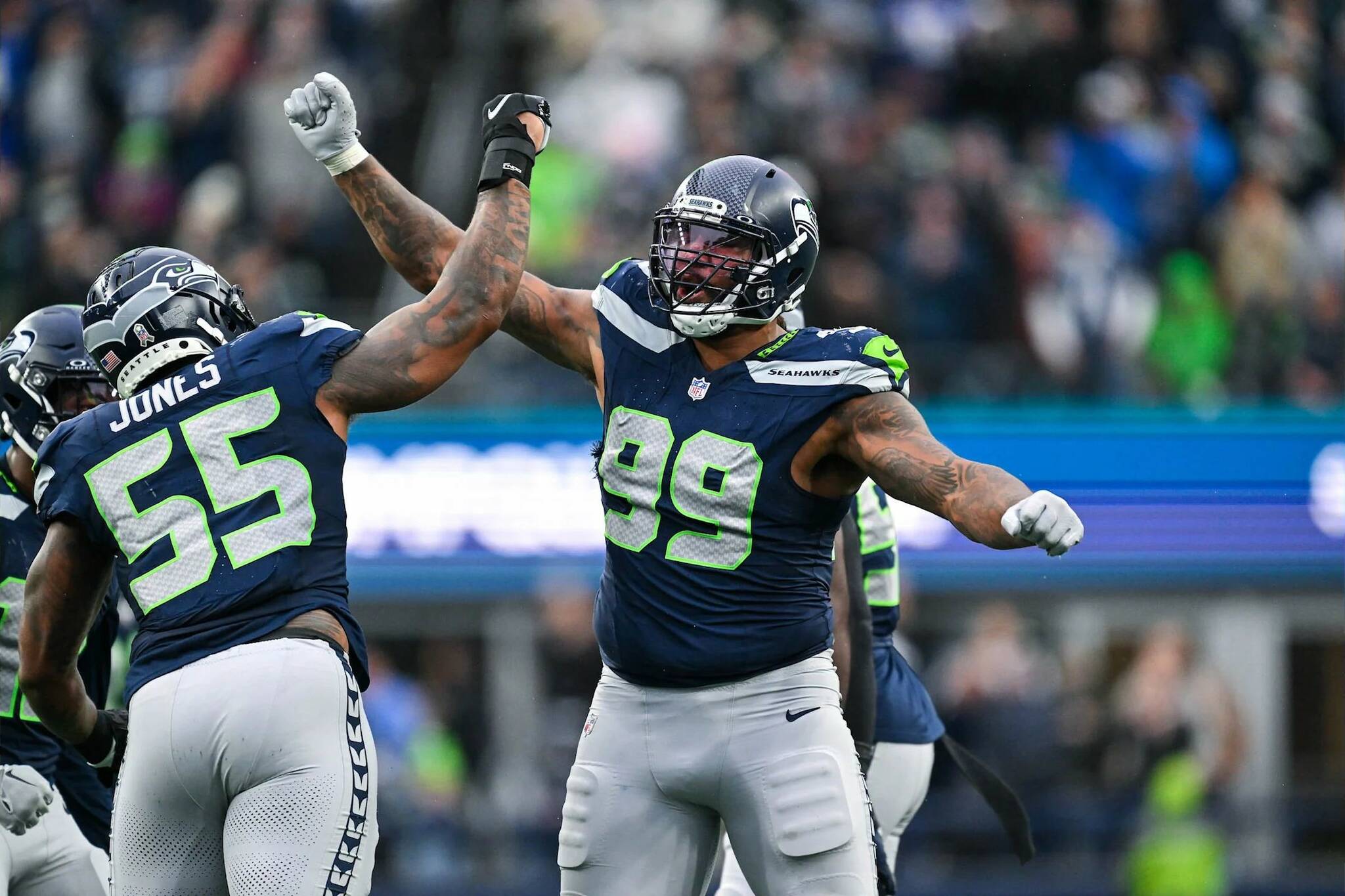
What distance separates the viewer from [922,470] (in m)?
4.66

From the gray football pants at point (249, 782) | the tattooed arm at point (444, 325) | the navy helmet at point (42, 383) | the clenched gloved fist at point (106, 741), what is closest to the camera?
the gray football pants at point (249, 782)

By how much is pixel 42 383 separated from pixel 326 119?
45.7 inches

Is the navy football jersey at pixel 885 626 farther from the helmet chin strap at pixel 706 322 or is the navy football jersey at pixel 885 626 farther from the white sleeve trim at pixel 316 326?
the white sleeve trim at pixel 316 326

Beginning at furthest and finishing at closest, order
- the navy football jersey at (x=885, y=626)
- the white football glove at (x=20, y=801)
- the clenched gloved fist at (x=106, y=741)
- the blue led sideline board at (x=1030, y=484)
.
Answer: the blue led sideline board at (x=1030, y=484) < the navy football jersey at (x=885, y=626) < the clenched gloved fist at (x=106, y=741) < the white football glove at (x=20, y=801)

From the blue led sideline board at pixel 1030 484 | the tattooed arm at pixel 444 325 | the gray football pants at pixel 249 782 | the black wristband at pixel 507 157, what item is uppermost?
the black wristband at pixel 507 157

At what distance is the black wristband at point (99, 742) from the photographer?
5.18m

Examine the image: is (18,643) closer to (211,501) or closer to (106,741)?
(106,741)

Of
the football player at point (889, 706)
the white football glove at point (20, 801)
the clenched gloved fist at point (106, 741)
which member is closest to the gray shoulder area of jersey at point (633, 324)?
the football player at point (889, 706)

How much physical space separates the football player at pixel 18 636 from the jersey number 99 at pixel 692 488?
1515mm

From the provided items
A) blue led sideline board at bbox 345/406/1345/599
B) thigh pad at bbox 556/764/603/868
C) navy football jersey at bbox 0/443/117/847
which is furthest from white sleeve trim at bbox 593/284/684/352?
blue led sideline board at bbox 345/406/1345/599

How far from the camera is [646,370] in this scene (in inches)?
200

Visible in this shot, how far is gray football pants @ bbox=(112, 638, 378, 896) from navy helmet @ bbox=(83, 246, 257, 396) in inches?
31.3

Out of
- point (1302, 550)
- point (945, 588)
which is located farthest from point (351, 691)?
point (1302, 550)

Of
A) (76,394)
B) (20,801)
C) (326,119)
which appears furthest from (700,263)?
(20,801)
